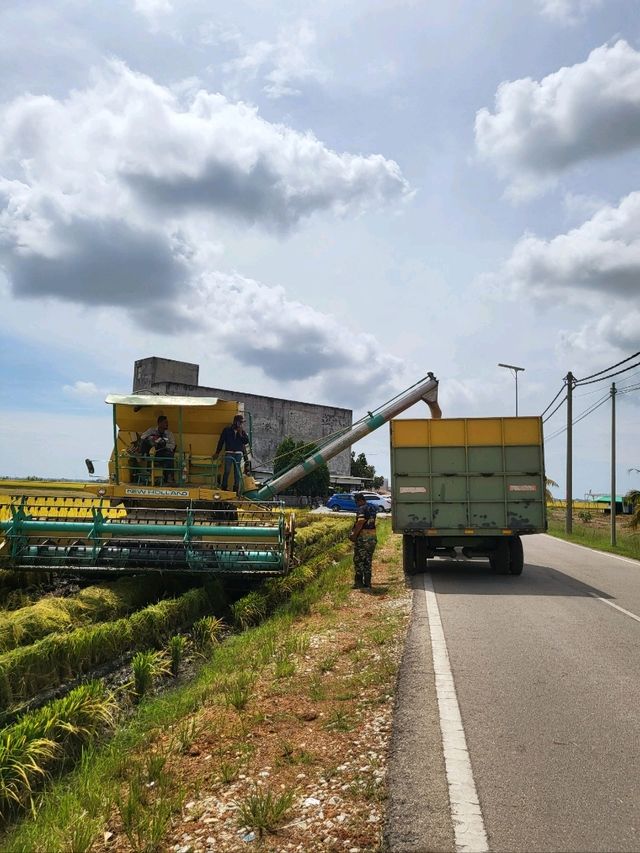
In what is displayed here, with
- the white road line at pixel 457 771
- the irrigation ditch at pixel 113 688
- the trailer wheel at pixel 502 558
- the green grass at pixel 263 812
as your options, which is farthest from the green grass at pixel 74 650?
the trailer wheel at pixel 502 558

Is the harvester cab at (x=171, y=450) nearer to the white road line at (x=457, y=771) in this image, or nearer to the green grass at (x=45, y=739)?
the green grass at (x=45, y=739)

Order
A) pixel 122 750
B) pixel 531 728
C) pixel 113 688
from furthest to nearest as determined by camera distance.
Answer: pixel 113 688 → pixel 122 750 → pixel 531 728

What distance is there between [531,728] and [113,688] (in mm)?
4370

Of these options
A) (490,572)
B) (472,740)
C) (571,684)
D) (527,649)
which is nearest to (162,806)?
(472,740)

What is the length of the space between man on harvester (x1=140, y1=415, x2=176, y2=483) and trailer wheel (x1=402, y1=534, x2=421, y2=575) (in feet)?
16.0

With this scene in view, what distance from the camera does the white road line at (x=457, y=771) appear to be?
3.50 m

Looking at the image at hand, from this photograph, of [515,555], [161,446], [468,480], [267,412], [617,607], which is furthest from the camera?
[267,412]

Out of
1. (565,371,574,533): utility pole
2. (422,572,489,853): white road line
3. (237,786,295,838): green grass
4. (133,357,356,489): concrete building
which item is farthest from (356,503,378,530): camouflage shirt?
(133,357,356,489): concrete building

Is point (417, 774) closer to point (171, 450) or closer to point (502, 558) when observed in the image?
Result: point (171, 450)

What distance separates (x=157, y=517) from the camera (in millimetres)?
12641

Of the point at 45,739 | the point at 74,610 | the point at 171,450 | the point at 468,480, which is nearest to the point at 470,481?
the point at 468,480

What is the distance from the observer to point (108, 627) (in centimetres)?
800

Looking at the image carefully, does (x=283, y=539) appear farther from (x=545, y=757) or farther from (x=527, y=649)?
(x=545, y=757)

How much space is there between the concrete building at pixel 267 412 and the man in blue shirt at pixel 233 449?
2281 inches
